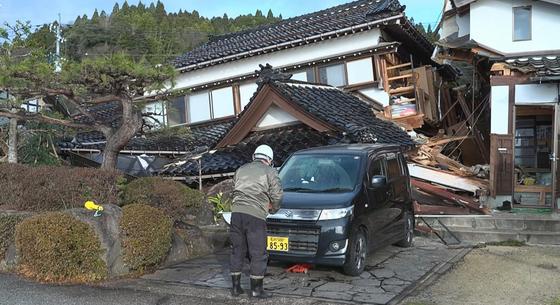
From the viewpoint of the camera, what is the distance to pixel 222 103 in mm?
18672

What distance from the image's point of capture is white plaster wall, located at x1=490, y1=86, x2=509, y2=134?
12164 mm

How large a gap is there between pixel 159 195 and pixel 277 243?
2.59 m

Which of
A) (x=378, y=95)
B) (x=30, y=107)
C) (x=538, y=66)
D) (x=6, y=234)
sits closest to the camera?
(x=6, y=234)

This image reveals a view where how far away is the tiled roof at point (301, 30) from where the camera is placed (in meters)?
16.2

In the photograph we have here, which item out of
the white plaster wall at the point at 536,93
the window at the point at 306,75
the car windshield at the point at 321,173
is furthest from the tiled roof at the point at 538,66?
the window at the point at 306,75

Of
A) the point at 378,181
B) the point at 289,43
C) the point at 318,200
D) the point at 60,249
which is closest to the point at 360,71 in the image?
the point at 289,43

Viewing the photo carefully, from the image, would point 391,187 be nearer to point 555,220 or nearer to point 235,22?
point 555,220

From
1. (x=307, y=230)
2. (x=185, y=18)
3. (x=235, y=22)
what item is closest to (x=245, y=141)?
(x=307, y=230)

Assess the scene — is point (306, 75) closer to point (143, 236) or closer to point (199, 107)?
point (199, 107)

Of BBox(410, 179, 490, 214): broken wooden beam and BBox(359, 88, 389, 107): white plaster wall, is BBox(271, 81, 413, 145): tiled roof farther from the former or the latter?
BBox(410, 179, 490, 214): broken wooden beam

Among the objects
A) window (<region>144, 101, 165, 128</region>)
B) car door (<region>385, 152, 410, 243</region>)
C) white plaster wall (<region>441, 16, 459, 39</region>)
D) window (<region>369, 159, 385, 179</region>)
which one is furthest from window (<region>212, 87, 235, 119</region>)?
window (<region>369, 159, 385, 179</region>)

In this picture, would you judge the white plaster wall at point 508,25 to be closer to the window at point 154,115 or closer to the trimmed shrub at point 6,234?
the window at point 154,115

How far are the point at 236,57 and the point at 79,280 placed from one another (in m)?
12.0

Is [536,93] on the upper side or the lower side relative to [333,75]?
lower
